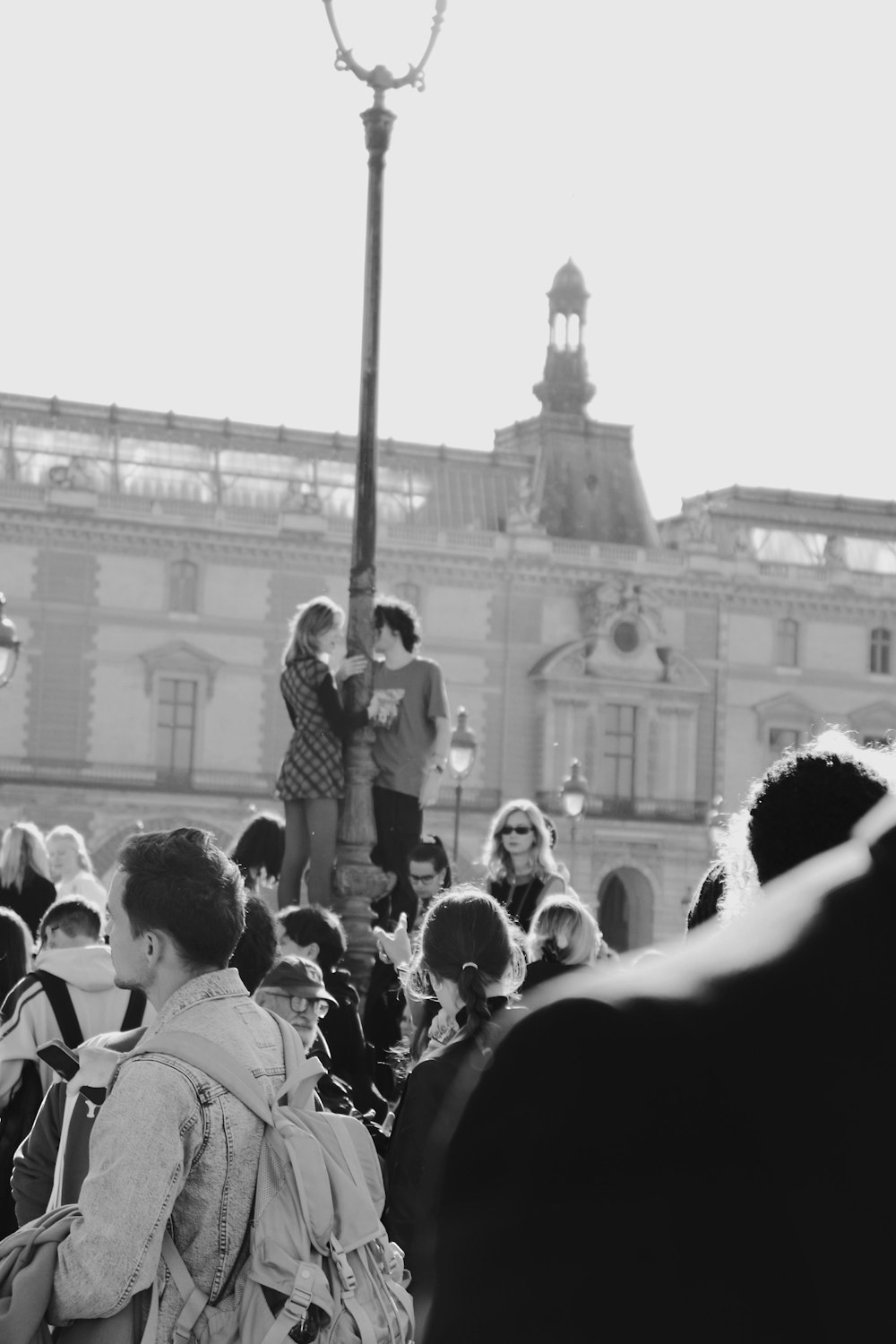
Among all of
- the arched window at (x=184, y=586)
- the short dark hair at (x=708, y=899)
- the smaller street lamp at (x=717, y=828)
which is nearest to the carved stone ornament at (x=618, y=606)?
the smaller street lamp at (x=717, y=828)

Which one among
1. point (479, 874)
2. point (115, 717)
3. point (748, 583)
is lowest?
point (479, 874)

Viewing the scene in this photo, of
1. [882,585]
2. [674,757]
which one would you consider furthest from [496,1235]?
[882,585]

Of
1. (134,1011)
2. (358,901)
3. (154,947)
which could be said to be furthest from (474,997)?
(358,901)

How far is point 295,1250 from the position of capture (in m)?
3.25

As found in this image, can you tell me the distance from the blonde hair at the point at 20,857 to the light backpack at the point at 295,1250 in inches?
221

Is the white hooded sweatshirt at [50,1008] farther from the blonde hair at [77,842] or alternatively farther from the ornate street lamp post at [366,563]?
the blonde hair at [77,842]

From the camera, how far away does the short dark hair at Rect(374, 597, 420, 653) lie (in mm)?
9805

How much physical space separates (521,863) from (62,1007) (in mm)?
3392

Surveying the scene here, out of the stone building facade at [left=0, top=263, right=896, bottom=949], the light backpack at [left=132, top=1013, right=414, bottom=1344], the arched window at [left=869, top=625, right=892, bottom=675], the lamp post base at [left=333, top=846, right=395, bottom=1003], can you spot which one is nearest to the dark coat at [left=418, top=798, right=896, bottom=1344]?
the light backpack at [left=132, top=1013, right=414, bottom=1344]

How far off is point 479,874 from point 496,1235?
4824 cm

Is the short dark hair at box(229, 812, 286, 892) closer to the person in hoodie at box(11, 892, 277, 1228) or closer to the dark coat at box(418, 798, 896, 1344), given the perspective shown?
the person in hoodie at box(11, 892, 277, 1228)

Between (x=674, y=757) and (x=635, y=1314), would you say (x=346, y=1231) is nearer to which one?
(x=635, y=1314)

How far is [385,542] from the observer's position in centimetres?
5075

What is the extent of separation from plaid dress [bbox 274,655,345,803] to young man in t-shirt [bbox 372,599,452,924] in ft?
0.99
